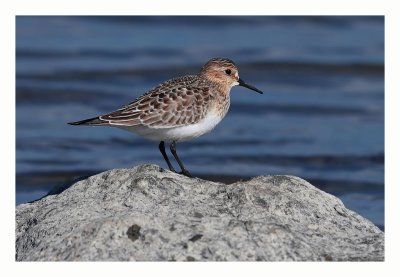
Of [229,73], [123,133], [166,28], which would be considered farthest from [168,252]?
[166,28]

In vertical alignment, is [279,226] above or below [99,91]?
below

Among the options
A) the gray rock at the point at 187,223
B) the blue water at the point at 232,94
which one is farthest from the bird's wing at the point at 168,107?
the blue water at the point at 232,94

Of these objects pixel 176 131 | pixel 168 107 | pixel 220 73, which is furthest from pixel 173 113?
pixel 220 73

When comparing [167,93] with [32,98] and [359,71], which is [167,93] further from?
[359,71]

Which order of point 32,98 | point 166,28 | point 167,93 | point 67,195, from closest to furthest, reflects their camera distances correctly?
point 67,195
point 167,93
point 32,98
point 166,28

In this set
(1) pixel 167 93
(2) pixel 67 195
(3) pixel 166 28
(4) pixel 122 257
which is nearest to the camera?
(4) pixel 122 257

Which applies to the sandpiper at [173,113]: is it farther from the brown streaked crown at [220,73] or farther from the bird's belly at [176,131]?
the brown streaked crown at [220,73]

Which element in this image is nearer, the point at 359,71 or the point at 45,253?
the point at 45,253

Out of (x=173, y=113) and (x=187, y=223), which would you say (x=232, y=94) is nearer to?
(x=173, y=113)
